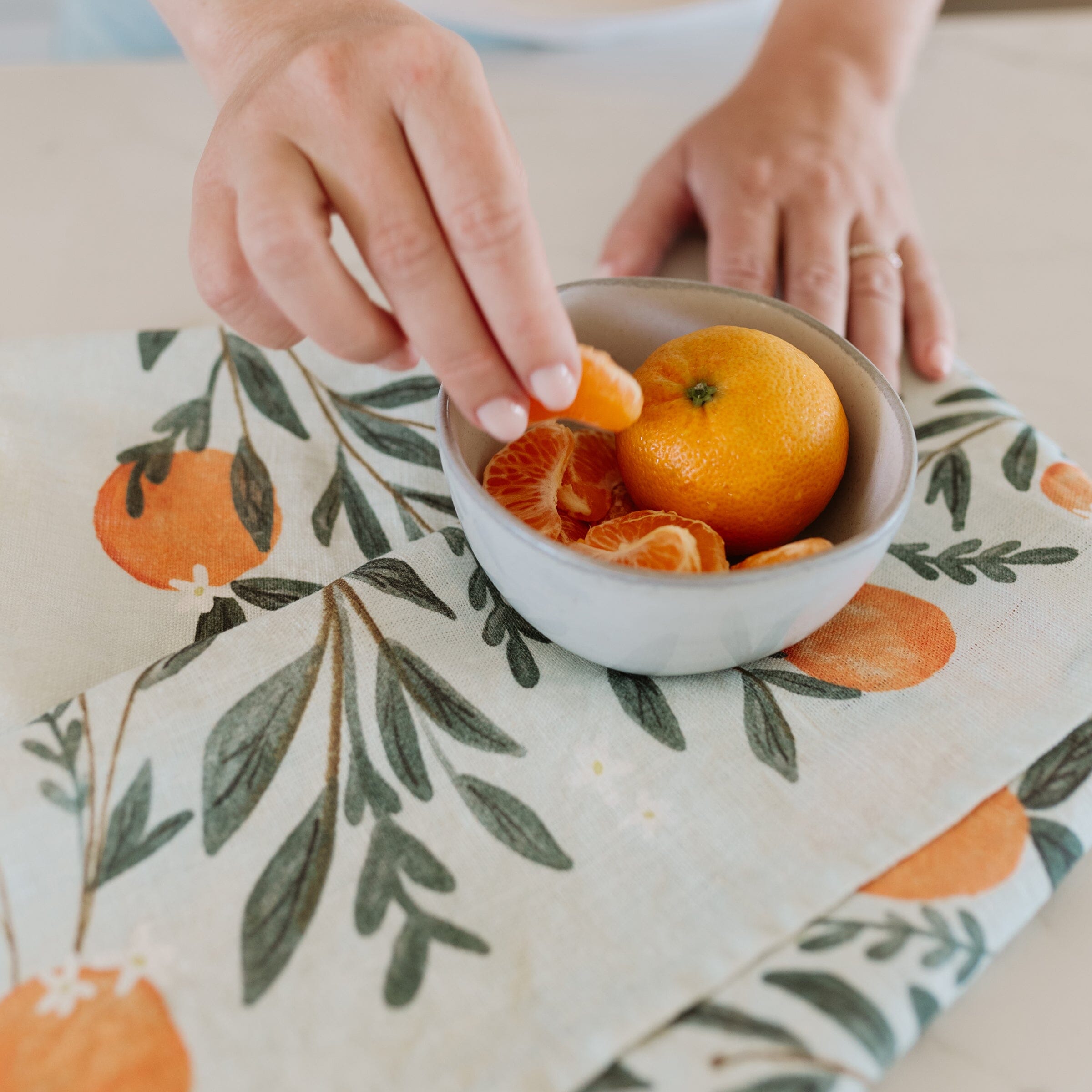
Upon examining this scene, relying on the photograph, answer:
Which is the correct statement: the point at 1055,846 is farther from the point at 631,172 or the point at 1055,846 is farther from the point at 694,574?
the point at 631,172

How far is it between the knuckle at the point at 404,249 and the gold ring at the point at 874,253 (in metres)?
0.55

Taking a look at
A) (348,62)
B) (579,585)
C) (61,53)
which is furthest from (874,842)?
(61,53)

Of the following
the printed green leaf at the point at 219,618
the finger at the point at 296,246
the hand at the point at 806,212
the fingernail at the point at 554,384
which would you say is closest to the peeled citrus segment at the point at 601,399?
the fingernail at the point at 554,384

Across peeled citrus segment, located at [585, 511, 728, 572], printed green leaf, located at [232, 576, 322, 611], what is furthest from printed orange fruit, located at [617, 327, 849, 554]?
printed green leaf, located at [232, 576, 322, 611]

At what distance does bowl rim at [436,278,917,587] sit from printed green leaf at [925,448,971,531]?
0.13 m

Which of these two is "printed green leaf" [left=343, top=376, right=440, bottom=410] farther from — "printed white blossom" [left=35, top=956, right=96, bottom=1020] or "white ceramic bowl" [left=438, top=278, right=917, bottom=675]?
"printed white blossom" [left=35, top=956, right=96, bottom=1020]

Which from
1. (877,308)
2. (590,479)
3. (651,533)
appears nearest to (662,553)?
(651,533)

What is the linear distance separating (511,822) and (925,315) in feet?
2.01

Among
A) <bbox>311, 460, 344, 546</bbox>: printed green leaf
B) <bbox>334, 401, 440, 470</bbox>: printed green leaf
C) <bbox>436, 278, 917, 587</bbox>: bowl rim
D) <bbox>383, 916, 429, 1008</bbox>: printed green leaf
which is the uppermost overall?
<bbox>436, 278, 917, 587</bbox>: bowl rim

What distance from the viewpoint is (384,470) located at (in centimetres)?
67

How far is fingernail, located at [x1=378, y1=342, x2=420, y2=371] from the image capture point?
541 millimetres

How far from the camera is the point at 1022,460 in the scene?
0.68 m

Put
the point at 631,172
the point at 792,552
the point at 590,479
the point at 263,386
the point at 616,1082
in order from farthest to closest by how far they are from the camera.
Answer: the point at 631,172, the point at 263,386, the point at 590,479, the point at 792,552, the point at 616,1082

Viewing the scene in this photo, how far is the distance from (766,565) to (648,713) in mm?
114
